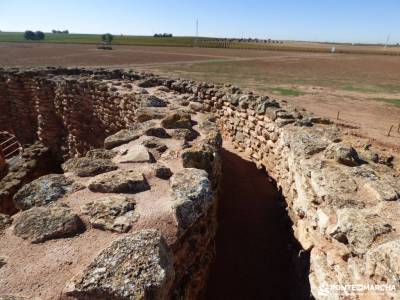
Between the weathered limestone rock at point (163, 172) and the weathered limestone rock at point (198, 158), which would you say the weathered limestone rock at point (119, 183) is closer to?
the weathered limestone rock at point (163, 172)

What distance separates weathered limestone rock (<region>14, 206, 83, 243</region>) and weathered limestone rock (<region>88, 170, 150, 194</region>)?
51cm

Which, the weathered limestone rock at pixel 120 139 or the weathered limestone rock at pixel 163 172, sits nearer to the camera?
the weathered limestone rock at pixel 163 172

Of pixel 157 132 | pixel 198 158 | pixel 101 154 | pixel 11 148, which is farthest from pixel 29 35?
Answer: pixel 198 158

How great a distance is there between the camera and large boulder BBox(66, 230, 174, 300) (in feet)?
7.44

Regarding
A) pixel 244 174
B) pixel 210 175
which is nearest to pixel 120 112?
pixel 244 174

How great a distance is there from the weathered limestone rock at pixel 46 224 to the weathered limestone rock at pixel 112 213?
0.15 m

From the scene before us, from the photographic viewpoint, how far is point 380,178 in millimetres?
3883

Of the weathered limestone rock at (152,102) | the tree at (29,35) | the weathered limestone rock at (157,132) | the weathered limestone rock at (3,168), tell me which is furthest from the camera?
the tree at (29,35)

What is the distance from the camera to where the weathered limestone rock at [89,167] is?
3.92m

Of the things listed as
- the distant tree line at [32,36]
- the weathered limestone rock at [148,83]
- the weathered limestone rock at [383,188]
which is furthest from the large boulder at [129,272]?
the distant tree line at [32,36]

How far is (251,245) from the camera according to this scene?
5.29m

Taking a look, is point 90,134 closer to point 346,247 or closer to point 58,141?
point 58,141

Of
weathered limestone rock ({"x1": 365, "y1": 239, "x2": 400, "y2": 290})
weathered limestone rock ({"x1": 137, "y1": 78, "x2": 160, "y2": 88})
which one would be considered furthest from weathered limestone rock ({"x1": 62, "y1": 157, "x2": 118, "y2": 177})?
weathered limestone rock ({"x1": 137, "y1": 78, "x2": 160, "y2": 88})

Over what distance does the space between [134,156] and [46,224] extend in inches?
67.2
